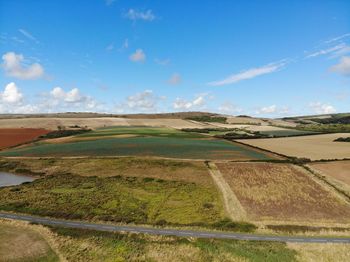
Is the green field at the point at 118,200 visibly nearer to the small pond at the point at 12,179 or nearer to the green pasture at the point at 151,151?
the small pond at the point at 12,179

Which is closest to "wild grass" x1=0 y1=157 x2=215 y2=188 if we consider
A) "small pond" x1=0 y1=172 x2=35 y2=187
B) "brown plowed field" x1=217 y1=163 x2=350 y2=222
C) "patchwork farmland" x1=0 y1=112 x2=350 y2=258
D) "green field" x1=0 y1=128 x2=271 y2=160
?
"patchwork farmland" x1=0 y1=112 x2=350 y2=258

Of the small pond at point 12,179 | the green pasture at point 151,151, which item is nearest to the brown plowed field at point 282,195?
the green pasture at point 151,151

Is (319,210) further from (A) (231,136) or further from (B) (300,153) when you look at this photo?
(A) (231,136)

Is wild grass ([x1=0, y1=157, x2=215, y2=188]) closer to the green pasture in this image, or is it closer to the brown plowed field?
the brown plowed field

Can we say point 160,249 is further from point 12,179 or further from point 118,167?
point 12,179

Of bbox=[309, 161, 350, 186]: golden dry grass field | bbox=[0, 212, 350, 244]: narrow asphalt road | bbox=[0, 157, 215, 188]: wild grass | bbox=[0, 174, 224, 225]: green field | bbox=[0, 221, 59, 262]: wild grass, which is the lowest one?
bbox=[0, 221, 59, 262]: wild grass

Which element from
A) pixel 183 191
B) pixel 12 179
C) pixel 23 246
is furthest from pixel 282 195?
pixel 12 179
